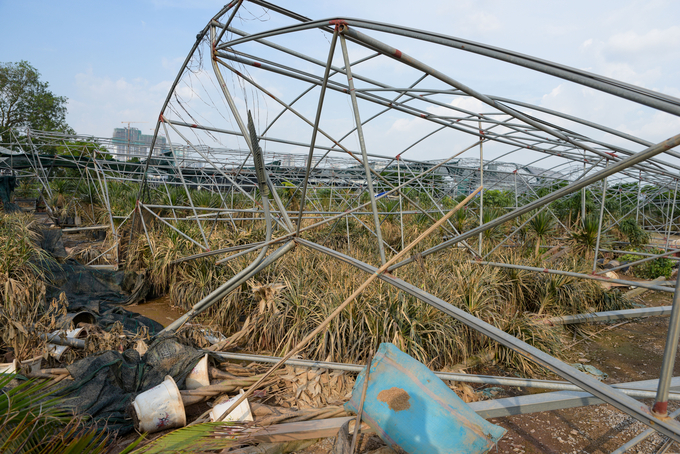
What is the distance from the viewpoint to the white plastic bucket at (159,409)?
304 cm

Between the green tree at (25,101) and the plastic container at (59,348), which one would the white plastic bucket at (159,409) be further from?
the green tree at (25,101)

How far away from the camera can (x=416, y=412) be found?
2.31 metres

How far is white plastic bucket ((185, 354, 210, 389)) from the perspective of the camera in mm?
3722

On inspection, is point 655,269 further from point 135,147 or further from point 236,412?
point 135,147

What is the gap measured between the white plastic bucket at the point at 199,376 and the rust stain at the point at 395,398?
214 cm

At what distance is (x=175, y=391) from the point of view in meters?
3.14

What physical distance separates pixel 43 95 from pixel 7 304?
108 feet

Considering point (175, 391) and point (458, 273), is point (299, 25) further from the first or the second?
point (458, 273)

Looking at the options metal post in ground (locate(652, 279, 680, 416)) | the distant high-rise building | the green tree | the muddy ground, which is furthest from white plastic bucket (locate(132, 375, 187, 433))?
the green tree

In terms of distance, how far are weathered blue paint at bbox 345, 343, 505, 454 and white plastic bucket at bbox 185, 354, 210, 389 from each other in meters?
1.85

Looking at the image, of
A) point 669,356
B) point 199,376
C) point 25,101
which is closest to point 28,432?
point 199,376

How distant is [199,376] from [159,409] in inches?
27.1

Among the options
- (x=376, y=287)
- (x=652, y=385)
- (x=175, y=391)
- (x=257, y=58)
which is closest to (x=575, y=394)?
(x=652, y=385)

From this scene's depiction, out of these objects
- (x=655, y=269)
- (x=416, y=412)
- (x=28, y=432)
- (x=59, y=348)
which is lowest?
(x=655, y=269)
